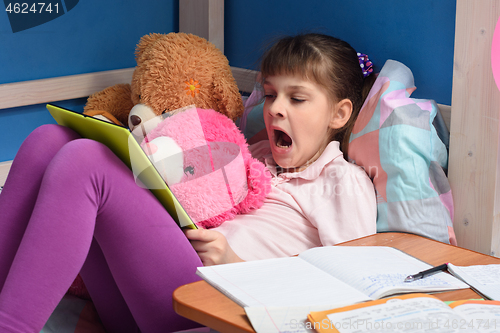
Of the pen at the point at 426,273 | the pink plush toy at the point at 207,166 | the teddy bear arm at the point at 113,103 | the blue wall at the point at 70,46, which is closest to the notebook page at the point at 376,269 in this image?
the pen at the point at 426,273

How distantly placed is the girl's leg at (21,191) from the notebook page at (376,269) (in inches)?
20.1

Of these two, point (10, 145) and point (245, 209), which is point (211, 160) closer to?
point (245, 209)

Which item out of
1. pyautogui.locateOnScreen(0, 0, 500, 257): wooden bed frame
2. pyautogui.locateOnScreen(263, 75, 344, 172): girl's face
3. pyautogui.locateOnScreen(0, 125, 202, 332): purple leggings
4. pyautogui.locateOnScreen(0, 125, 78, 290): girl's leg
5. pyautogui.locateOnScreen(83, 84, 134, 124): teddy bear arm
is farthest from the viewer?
pyautogui.locateOnScreen(83, 84, 134, 124): teddy bear arm

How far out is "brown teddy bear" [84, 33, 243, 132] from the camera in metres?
1.21

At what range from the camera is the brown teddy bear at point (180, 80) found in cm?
121

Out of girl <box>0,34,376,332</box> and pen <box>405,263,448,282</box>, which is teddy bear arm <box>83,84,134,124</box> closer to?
girl <box>0,34,376,332</box>

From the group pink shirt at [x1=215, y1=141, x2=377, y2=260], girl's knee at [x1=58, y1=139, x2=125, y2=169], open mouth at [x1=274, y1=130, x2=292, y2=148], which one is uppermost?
girl's knee at [x1=58, y1=139, x2=125, y2=169]

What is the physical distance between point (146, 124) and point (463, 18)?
0.76 metres

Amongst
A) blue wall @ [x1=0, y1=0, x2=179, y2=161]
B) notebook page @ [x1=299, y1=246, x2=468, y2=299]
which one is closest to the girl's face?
notebook page @ [x1=299, y1=246, x2=468, y2=299]

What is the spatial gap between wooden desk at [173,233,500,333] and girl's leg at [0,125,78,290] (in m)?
0.37

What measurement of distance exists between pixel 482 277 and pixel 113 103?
107cm

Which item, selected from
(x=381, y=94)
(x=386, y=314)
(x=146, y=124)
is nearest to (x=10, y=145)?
(x=146, y=124)

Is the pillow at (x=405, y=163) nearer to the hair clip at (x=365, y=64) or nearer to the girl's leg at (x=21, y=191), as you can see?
the hair clip at (x=365, y=64)

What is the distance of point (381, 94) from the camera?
3.62 feet
